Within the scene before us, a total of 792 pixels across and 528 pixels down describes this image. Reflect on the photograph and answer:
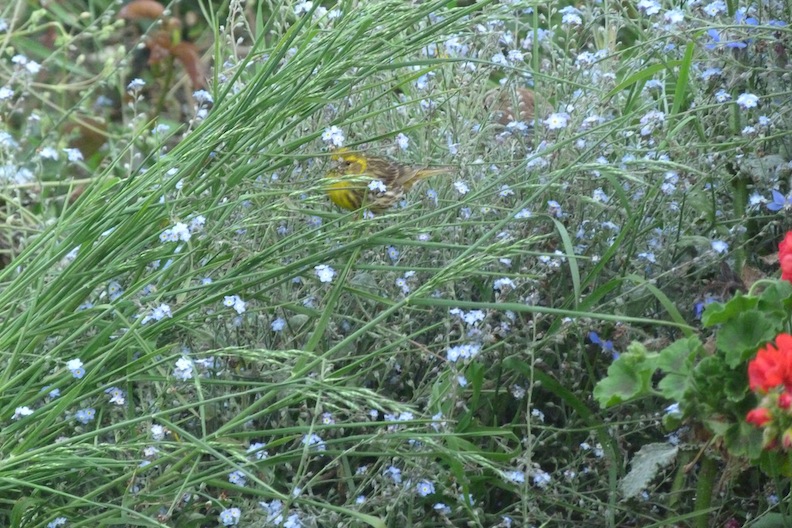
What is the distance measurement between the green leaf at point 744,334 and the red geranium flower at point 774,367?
122mm

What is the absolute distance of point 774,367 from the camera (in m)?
1.53

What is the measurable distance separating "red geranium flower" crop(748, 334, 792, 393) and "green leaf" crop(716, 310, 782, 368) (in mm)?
122

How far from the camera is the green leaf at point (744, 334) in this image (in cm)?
168

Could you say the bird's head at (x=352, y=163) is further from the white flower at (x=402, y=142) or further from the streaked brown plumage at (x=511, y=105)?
the streaked brown plumage at (x=511, y=105)

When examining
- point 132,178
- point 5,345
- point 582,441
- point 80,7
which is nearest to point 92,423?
point 5,345

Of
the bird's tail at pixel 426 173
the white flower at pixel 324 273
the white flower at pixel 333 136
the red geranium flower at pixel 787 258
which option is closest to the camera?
the red geranium flower at pixel 787 258

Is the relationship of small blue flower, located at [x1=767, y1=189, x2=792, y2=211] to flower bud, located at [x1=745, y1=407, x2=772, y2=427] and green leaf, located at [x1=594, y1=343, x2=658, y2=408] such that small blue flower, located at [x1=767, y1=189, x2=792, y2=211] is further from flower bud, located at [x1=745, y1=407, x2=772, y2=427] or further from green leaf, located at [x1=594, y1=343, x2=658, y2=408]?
flower bud, located at [x1=745, y1=407, x2=772, y2=427]

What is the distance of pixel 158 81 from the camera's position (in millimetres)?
4809

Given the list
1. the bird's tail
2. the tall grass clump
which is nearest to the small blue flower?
the tall grass clump

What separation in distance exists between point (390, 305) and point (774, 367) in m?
0.76

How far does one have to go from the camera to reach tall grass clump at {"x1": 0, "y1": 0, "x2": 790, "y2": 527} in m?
1.88

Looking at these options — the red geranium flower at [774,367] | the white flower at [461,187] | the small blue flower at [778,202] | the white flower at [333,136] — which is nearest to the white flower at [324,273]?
the white flower at [333,136]

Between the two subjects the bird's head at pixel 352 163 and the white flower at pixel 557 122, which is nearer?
the white flower at pixel 557 122

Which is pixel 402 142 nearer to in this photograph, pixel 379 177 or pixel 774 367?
pixel 379 177
